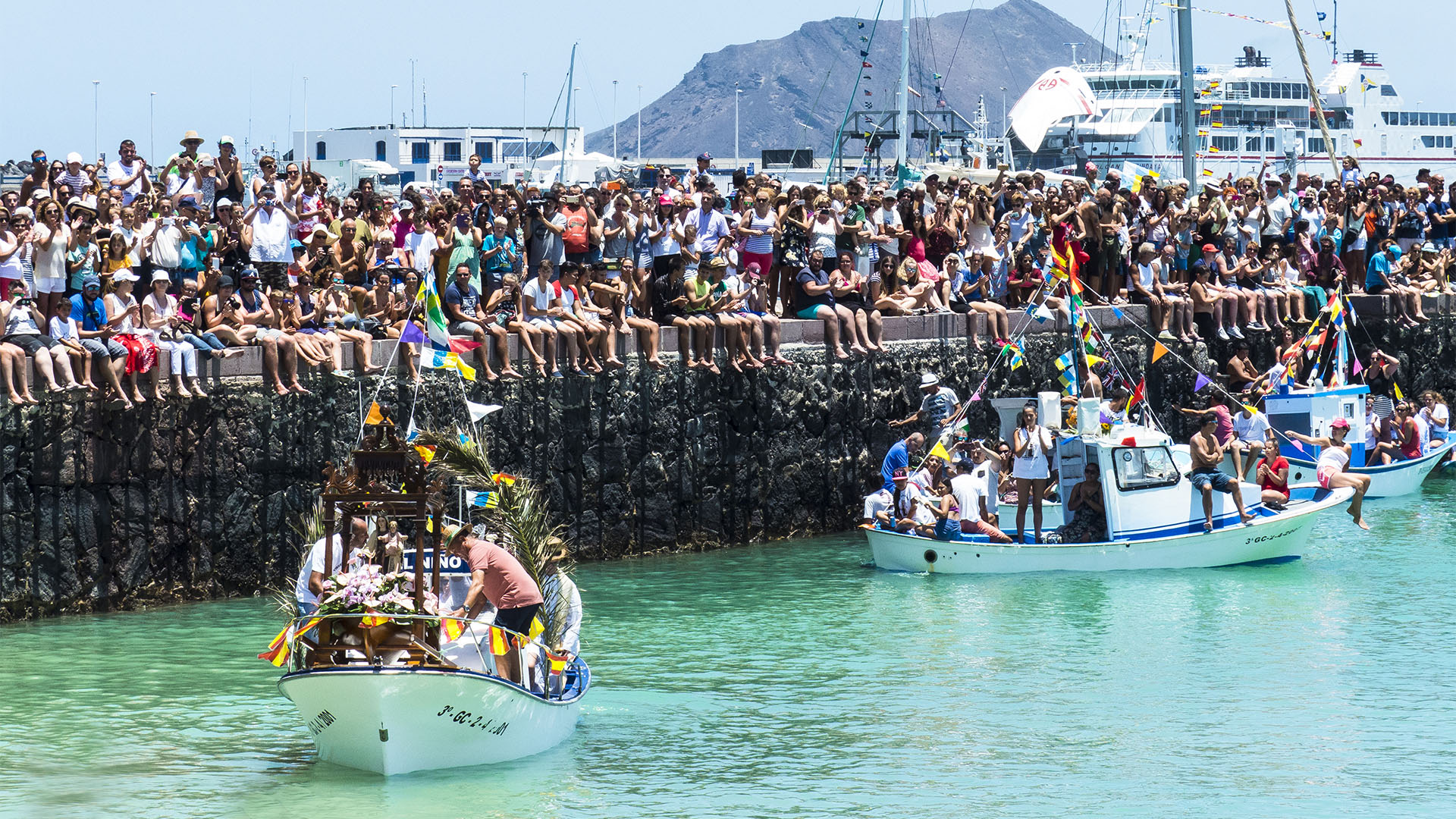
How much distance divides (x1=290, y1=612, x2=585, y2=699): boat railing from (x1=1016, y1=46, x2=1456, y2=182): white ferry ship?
5312 centimetres

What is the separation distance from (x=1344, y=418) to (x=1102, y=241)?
5.38m

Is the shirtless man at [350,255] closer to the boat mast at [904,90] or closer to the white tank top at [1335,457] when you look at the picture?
the white tank top at [1335,457]

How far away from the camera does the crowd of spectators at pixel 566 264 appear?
65.7 feet

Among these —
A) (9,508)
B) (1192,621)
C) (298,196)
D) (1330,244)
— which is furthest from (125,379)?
(1330,244)

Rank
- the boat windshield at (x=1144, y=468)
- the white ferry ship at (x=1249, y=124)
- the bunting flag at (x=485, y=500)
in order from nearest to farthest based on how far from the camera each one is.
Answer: the bunting flag at (x=485, y=500) → the boat windshield at (x=1144, y=468) → the white ferry ship at (x=1249, y=124)

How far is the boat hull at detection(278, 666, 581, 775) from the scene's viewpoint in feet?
44.4

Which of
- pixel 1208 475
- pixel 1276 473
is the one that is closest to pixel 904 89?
pixel 1276 473

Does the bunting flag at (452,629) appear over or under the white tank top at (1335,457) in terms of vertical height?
under

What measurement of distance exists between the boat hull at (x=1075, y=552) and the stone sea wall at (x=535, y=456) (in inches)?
119

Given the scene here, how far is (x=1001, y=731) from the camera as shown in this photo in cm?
1590

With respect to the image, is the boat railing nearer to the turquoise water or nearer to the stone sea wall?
the turquoise water

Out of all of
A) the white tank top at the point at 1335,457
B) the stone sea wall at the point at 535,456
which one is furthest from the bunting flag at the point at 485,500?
the white tank top at the point at 1335,457

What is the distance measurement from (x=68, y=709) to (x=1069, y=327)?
60.3ft

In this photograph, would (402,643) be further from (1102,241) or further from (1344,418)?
(1344,418)
